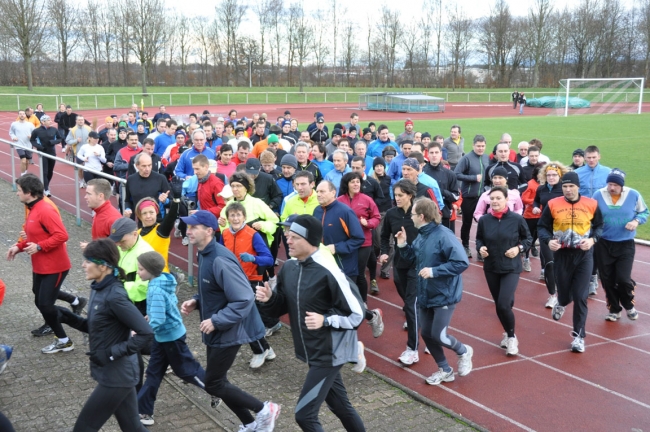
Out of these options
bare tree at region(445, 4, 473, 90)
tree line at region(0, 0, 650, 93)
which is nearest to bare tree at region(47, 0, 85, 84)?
tree line at region(0, 0, 650, 93)

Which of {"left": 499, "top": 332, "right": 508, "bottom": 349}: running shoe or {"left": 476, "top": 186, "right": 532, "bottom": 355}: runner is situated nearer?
{"left": 476, "top": 186, "right": 532, "bottom": 355}: runner

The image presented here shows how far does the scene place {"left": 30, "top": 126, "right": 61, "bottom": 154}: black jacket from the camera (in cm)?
1694

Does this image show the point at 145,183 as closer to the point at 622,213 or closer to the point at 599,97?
the point at 622,213

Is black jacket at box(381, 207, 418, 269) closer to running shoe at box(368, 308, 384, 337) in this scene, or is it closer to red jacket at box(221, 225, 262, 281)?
red jacket at box(221, 225, 262, 281)

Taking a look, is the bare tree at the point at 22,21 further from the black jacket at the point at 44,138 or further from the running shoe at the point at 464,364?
the running shoe at the point at 464,364

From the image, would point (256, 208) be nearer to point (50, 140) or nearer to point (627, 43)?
point (50, 140)

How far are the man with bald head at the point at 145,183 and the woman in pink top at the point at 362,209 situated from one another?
9.14 feet

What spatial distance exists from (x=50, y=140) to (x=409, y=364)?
13299 millimetres

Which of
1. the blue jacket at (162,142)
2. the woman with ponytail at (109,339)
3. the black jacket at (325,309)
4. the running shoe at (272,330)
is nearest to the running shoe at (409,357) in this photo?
the running shoe at (272,330)

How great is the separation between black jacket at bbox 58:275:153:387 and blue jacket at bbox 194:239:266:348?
0.68 m

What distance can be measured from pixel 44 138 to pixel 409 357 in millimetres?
13301

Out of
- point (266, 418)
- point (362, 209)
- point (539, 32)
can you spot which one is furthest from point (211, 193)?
point (539, 32)

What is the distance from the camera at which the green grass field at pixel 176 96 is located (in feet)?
151

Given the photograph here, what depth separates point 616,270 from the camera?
838cm
